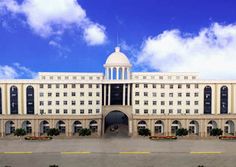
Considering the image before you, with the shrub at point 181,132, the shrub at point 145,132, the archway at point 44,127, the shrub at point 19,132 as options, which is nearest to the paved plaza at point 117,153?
the shrub at point 145,132

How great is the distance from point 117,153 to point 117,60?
24293mm

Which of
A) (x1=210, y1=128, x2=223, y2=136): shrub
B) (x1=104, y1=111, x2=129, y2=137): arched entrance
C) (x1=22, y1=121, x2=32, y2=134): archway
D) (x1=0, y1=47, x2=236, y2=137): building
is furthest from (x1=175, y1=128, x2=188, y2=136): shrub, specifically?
(x1=22, y1=121, x2=32, y2=134): archway

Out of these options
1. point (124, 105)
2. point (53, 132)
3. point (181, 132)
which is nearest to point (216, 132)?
point (181, 132)

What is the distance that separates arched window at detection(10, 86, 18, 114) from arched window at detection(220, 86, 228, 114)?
42.5 m

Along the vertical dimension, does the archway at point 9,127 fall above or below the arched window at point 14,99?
below

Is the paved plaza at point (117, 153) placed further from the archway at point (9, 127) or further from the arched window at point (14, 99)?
the arched window at point (14, 99)

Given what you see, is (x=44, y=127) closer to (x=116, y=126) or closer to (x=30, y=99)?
(x=30, y=99)

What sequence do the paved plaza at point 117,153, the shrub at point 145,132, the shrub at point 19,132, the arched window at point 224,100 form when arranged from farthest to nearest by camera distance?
the arched window at point 224,100 < the shrub at point 145,132 < the shrub at point 19,132 < the paved plaza at point 117,153

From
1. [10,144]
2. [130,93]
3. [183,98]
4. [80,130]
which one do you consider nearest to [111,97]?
[130,93]

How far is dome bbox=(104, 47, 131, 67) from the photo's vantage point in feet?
178

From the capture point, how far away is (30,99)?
51781mm

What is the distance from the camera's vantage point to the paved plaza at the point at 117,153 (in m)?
31.3

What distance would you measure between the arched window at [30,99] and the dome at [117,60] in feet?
54.0

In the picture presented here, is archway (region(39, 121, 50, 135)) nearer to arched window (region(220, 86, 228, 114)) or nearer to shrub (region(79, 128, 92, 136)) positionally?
shrub (region(79, 128, 92, 136))
